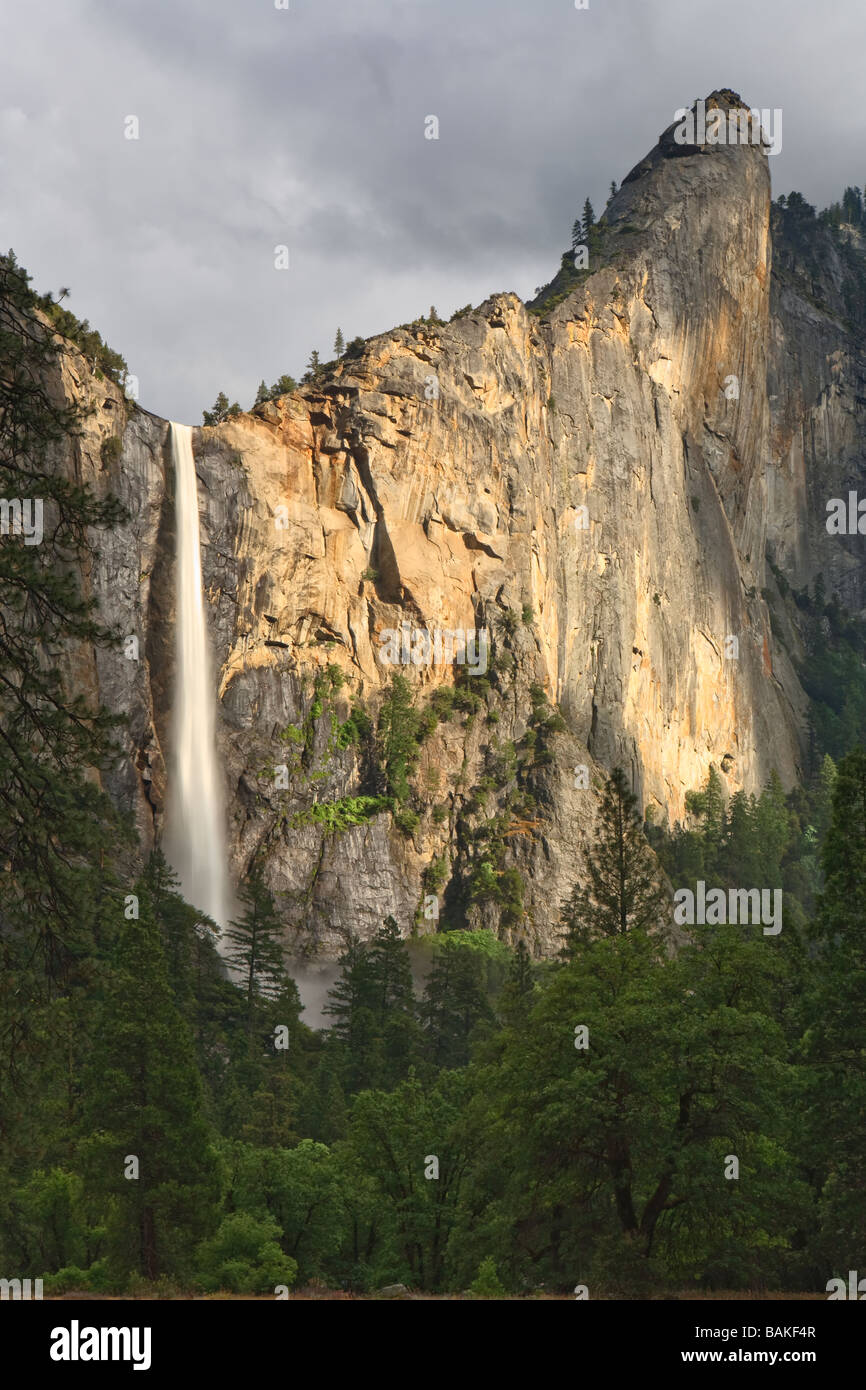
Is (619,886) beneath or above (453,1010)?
above

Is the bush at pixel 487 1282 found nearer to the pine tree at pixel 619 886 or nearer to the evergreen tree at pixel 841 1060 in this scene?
the evergreen tree at pixel 841 1060

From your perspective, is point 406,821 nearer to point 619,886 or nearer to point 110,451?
point 110,451

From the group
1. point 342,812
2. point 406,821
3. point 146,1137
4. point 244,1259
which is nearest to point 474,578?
point 406,821

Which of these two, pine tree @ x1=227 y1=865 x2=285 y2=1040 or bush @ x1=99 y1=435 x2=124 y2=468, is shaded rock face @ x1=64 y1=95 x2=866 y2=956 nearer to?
bush @ x1=99 y1=435 x2=124 y2=468

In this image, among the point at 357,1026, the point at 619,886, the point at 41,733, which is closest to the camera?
the point at 41,733

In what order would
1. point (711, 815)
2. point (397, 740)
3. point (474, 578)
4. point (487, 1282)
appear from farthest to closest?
point (711, 815) → point (474, 578) → point (397, 740) → point (487, 1282)

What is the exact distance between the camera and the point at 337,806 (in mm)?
75250

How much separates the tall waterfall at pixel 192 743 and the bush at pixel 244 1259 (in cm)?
4089

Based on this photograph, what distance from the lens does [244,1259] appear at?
27734 millimetres

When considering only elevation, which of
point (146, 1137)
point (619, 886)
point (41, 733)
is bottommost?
point (146, 1137)

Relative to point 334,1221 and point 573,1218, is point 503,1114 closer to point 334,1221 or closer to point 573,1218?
point 573,1218

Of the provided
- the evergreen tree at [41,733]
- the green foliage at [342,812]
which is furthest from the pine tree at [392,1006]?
the evergreen tree at [41,733]

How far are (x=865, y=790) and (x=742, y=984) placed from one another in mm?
4870

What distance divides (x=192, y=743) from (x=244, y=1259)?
4552 cm
